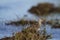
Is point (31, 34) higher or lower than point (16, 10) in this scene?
lower

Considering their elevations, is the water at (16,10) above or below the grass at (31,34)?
above

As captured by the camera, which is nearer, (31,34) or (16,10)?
(31,34)

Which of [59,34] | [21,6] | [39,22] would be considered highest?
[21,6]

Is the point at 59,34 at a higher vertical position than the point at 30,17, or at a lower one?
lower

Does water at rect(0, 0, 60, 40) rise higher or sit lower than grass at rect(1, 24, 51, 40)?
higher

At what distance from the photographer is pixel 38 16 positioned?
3.00 m

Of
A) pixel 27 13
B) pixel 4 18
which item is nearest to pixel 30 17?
pixel 27 13

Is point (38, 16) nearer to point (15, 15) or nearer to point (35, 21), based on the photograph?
point (35, 21)

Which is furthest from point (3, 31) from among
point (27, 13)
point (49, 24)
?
point (49, 24)

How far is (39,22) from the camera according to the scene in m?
2.94

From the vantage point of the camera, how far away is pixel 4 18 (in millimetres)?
2920

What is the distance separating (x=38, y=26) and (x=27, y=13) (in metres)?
0.34

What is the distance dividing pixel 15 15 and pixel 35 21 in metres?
0.40

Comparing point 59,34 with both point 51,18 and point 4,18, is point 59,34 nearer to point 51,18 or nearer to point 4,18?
point 51,18
